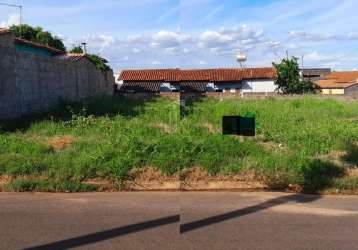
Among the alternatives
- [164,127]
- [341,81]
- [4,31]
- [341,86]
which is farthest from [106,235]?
[341,81]

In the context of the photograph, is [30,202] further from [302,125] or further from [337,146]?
[302,125]

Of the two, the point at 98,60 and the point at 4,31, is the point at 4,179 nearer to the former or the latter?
the point at 4,31

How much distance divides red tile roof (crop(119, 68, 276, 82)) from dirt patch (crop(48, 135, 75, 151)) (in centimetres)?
3567

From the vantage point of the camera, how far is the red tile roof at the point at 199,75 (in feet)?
155

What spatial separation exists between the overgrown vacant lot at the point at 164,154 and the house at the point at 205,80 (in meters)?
32.9

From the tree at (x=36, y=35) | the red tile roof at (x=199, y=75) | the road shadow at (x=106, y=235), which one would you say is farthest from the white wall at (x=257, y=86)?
the road shadow at (x=106, y=235)

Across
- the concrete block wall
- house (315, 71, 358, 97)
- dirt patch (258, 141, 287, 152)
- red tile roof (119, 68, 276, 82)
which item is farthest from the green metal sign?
red tile roof (119, 68, 276, 82)

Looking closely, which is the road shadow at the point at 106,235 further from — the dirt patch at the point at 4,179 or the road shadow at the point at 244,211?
the dirt patch at the point at 4,179

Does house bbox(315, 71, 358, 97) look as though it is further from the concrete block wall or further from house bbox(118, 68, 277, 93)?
the concrete block wall

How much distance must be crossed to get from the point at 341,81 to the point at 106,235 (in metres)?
52.6

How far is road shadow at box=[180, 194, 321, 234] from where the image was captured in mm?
5418

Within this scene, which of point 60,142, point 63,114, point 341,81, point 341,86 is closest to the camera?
point 60,142

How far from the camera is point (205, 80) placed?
47906mm

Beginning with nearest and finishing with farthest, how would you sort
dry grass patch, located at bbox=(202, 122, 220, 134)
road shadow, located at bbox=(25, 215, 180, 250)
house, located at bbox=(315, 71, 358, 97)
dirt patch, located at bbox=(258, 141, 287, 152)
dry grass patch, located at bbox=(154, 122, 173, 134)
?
road shadow, located at bbox=(25, 215, 180, 250), dirt patch, located at bbox=(258, 141, 287, 152), dry grass patch, located at bbox=(154, 122, 173, 134), dry grass patch, located at bbox=(202, 122, 220, 134), house, located at bbox=(315, 71, 358, 97)
